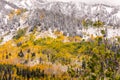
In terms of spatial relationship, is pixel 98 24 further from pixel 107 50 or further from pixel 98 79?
pixel 98 79

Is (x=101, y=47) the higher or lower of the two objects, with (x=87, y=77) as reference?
higher

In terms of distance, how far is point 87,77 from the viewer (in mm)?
A: 53469

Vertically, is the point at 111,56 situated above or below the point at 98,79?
above

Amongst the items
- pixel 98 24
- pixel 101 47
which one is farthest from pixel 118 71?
pixel 98 24

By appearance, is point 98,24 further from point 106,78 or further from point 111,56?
point 106,78

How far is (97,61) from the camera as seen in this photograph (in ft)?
161

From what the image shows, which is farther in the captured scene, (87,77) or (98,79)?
(87,77)

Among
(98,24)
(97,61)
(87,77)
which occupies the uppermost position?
(98,24)

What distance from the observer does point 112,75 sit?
48.1 metres

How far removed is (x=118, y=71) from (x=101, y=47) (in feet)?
15.1

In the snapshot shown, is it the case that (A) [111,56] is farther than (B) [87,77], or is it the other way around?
(B) [87,77]

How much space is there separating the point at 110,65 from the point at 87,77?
6.33 metres

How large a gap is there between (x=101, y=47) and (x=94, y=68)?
11.1 ft

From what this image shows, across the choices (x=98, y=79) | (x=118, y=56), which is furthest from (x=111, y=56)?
(x=98, y=79)
